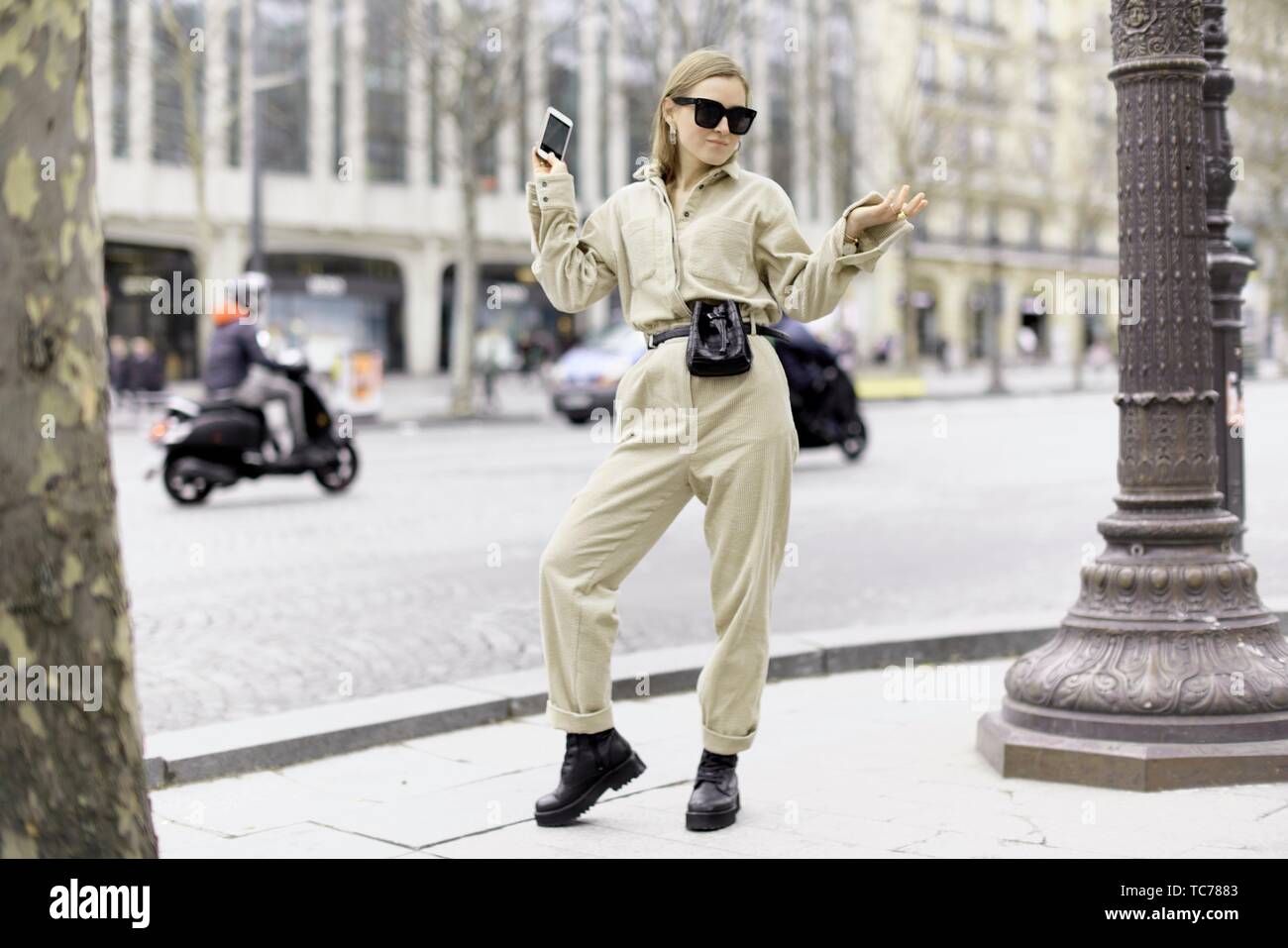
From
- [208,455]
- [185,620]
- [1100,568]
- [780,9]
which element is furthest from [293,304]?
[1100,568]

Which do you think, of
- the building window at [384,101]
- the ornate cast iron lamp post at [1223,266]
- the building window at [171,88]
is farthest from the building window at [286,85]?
the ornate cast iron lamp post at [1223,266]

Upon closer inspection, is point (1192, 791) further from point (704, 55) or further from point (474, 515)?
point (474, 515)

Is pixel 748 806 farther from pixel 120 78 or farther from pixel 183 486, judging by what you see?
pixel 120 78

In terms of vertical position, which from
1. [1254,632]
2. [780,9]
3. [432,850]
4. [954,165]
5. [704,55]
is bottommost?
[432,850]

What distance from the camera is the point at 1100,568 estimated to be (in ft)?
14.4

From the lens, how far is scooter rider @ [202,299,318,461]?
12.6 metres

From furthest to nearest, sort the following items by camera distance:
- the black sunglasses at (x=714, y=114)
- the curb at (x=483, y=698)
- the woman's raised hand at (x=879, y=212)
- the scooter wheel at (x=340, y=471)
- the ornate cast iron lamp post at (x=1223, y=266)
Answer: the scooter wheel at (x=340, y=471) → the ornate cast iron lamp post at (x=1223, y=266) → the curb at (x=483, y=698) → the black sunglasses at (x=714, y=114) → the woman's raised hand at (x=879, y=212)

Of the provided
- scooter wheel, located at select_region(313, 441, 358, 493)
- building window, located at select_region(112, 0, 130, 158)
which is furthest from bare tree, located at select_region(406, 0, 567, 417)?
scooter wheel, located at select_region(313, 441, 358, 493)

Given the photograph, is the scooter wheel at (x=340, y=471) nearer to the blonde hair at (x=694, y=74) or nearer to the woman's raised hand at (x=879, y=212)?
the blonde hair at (x=694, y=74)

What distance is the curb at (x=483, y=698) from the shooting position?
15.0 ft

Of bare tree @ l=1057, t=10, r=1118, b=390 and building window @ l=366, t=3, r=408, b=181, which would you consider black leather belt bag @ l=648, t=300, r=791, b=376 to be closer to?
building window @ l=366, t=3, r=408, b=181

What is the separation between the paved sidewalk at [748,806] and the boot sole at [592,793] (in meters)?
0.03

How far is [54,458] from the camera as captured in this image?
2.39 meters

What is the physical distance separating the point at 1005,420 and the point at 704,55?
20282mm
